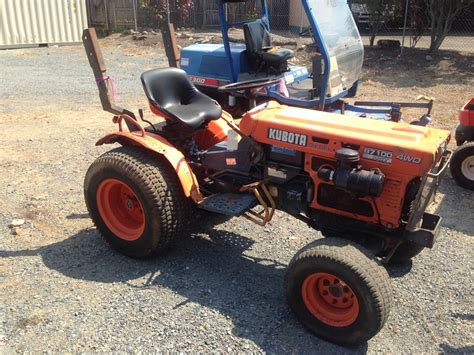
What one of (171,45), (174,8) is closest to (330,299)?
(171,45)

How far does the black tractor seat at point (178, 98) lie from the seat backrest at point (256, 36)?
2349 mm

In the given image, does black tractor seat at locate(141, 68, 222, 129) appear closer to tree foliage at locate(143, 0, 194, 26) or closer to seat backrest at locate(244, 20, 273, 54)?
seat backrest at locate(244, 20, 273, 54)

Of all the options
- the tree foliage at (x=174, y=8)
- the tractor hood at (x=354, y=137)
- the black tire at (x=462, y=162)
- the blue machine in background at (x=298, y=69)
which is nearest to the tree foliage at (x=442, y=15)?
the blue machine in background at (x=298, y=69)

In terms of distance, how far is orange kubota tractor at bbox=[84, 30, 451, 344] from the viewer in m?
2.76

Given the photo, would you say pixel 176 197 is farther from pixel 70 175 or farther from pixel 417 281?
pixel 70 175

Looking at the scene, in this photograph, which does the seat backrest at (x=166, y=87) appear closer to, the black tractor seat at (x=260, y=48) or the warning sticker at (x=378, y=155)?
the warning sticker at (x=378, y=155)

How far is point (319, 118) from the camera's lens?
10.6ft

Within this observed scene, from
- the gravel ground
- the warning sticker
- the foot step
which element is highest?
the warning sticker

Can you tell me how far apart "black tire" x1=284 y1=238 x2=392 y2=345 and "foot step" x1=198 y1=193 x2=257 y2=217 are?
599 mm

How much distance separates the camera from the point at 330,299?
9.46 ft

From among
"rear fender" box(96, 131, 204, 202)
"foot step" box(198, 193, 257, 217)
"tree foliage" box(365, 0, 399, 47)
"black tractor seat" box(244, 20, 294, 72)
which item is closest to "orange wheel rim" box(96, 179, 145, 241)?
"rear fender" box(96, 131, 204, 202)

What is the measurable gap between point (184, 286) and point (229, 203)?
0.63 metres

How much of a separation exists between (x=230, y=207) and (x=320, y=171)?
694 millimetres

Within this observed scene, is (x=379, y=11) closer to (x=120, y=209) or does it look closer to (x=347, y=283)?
(x=120, y=209)
